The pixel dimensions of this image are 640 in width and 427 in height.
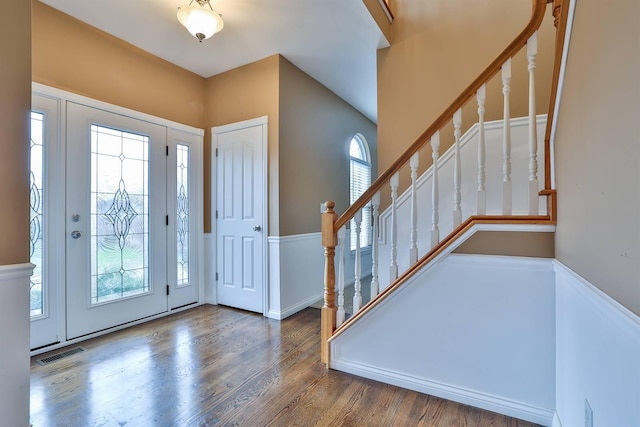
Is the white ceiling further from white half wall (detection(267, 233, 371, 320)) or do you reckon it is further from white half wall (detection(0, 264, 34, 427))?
white half wall (detection(0, 264, 34, 427))

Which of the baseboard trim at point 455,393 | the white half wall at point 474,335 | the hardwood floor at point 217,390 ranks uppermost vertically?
the white half wall at point 474,335

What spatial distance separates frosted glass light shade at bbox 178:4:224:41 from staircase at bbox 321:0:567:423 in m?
1.62

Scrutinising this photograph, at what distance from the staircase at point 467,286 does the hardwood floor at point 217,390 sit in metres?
0.13

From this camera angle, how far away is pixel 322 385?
185cm

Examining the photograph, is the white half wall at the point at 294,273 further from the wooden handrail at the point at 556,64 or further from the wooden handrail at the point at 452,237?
the wooden handrail at the point at 556,64

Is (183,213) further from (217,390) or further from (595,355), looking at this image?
(595,355)

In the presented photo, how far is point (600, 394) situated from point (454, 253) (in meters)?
0.88

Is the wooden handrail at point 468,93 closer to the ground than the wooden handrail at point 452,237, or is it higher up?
higher up

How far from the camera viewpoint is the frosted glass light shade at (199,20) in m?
2.11

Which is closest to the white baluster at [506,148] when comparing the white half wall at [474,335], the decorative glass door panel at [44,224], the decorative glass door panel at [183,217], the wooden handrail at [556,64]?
the wooden handrail at [556,64]

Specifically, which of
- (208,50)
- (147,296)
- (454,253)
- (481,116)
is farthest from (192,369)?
(208,50)

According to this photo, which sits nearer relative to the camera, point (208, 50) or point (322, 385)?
point (322, 385)

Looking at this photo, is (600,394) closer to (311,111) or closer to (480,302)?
(480,302)

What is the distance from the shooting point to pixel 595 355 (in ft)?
2.87
